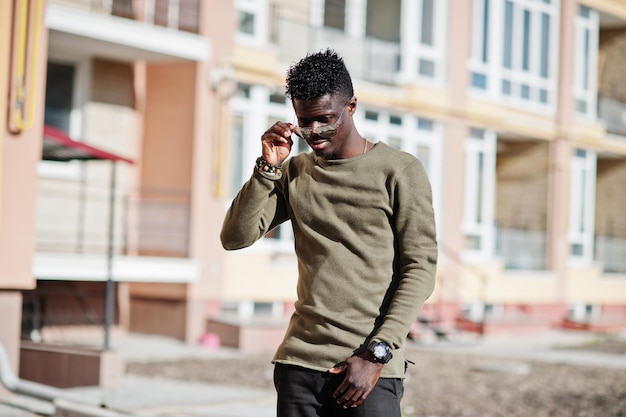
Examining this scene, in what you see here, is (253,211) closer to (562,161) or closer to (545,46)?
(562,161)

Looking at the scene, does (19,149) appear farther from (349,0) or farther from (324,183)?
(349,0)

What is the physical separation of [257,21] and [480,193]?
7259mm

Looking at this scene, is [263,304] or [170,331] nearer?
[170,331]

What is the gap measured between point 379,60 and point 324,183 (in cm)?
1751

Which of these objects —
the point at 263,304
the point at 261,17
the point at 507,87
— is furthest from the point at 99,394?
the point at 507,87

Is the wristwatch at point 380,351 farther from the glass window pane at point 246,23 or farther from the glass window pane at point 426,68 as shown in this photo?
the glass window pane at point 426,68

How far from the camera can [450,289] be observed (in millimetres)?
21359

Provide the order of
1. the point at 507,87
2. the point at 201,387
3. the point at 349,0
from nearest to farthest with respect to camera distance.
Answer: the point at 201,387
the point at 349,0
the point at 507,87

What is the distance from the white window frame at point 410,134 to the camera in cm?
2011

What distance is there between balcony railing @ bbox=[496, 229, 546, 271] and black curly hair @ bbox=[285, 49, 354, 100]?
21.0m

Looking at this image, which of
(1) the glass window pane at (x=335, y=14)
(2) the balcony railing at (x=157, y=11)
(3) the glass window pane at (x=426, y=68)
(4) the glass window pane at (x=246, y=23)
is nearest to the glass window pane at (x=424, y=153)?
(3) the glass window pane at (x=426, y=68)

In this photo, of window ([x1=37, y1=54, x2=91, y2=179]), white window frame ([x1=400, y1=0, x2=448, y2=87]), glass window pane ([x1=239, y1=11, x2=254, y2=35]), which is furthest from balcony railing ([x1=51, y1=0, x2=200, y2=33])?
white window frame ([x1=400, y1=0, x2=448, y2=87])

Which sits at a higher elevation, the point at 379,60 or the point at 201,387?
the point at 379,60

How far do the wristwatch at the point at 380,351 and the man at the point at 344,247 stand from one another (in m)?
0.01
